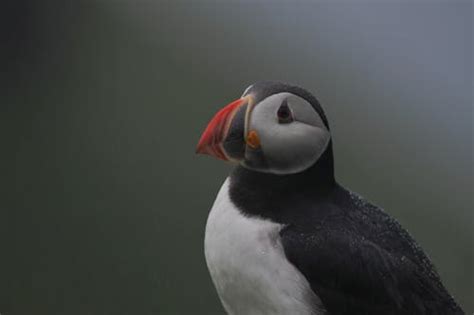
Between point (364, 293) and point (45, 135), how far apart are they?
14.0 feet

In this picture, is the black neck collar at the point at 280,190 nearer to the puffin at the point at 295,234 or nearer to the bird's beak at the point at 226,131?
the puffin at the point at 295,234

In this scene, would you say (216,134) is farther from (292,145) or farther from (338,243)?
(338,243)

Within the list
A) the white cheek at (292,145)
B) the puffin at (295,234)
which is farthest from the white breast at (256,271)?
the white cheek at (292,145)

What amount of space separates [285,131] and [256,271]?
329 millimetres

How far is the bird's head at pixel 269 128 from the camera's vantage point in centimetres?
191

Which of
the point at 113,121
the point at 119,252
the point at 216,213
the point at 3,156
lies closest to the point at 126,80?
the point at 113,121

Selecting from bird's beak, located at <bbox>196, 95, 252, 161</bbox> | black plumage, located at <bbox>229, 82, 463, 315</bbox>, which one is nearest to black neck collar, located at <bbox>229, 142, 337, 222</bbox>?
black plumage, located at <bbox>229, 82, 463, 315</bbox>

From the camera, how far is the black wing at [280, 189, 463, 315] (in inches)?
74.0

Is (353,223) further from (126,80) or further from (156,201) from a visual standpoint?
(126,80)

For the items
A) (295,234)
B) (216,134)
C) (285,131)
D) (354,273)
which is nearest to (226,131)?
(216,134)

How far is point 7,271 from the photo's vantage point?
451 cm

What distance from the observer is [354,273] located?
6.18ft

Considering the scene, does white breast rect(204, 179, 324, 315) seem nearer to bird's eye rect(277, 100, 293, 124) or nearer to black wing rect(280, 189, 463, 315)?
black wing rect(280, 189, 463, 315)

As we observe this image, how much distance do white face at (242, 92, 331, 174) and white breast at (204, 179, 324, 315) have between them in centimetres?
15
